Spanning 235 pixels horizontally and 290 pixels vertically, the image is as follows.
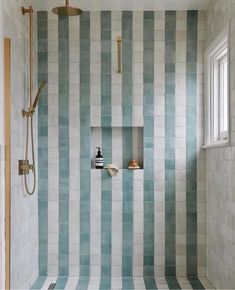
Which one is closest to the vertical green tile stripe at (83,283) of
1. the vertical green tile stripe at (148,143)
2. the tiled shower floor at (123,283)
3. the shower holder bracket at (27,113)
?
the tiled shower floor at (123,283)

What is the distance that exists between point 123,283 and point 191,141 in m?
1.47

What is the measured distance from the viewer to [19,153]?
356 cm

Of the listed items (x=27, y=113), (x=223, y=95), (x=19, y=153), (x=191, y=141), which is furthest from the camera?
(x=191, y=141)

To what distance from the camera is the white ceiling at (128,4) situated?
157 inches

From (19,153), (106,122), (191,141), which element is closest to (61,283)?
(19,153)

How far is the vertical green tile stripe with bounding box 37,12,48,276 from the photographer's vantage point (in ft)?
13.9

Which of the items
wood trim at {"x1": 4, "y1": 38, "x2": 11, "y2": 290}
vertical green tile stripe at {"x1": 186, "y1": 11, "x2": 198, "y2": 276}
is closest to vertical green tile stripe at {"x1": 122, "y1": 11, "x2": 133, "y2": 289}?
vertical green tile stripe at {"x1": 186, "y1": 11, "x2": 198, "y2": 276}

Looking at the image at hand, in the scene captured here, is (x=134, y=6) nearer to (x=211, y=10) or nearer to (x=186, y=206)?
(x=211, y=10)

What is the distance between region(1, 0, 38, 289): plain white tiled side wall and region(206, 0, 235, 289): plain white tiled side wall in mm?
1622

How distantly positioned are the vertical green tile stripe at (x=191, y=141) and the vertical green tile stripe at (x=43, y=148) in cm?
136

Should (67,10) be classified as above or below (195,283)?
above

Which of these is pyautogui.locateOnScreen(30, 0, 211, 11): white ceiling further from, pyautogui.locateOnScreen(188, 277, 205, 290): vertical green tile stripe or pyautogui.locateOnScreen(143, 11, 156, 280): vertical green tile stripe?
pyautogui.locateOnScreen(188, 277, 205, 290): vertical green tile stripe

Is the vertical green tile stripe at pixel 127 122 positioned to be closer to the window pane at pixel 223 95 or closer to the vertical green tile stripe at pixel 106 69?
the vertical green tile stripe at pixel 106 69

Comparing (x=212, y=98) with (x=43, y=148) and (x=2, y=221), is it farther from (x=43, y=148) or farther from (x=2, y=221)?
(x=2, y=221)
